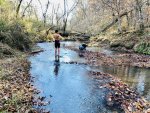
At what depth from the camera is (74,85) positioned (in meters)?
12.9

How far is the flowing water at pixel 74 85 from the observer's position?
9777 mm

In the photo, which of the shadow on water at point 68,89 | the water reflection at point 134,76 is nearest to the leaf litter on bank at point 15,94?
the shadow on water at point 68,89

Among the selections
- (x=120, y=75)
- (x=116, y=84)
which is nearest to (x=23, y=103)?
(x=116, y=84)

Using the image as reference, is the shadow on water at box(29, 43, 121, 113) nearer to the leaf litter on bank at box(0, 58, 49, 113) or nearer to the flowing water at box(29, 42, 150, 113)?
the flowing water at box(29, 42, 150, 113)

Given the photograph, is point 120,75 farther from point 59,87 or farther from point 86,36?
point 86,36

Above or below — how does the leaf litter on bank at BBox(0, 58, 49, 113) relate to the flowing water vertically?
above

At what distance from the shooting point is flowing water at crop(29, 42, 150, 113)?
9777 mm

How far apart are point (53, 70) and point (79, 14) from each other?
3087 inches

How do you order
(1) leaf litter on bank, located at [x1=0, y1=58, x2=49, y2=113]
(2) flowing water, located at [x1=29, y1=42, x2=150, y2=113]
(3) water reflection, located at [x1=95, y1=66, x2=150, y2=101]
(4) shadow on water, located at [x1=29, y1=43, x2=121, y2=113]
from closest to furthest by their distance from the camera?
(1) leaf litter on bank, located at [x1=0, y1=58, x2=49, y2=113], (4) shadow on water, located at [x1=29, y1=43, x2=121, y2=113], (2) flowing water, located at [x1=29, y1=42, x2=150, y2=113], (3) water reflection, located at [x1=95, y1=66, x2=150, y2=101]

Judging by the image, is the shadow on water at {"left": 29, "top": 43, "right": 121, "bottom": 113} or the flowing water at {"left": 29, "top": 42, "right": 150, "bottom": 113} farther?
the flowing water at {"left": 29, "top": 42, "right": 150, "bottom": 113}

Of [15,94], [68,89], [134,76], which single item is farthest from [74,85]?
[134,76]

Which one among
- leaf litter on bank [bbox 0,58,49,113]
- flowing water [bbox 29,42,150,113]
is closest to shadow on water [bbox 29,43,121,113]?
flowing water [bbox 29,42,150,113]

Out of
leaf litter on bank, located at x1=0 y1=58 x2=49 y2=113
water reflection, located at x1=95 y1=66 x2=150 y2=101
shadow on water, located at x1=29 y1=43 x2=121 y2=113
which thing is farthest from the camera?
water reflection, located at x1=95 y1=66 x2=150 y2=101

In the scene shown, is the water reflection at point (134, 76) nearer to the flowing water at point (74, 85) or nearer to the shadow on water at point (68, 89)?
the flowing water at point (74, 85)
